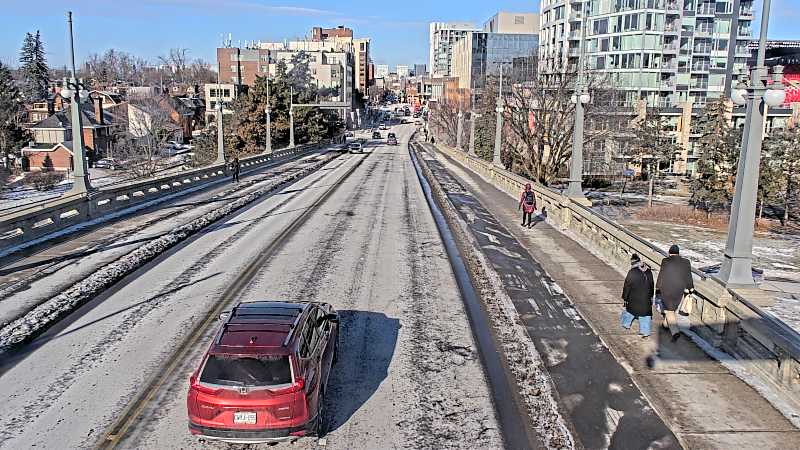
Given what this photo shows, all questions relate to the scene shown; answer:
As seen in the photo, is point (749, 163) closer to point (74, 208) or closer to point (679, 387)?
point (679, 387)

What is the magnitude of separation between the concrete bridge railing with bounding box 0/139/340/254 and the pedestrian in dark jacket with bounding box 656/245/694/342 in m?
17.4

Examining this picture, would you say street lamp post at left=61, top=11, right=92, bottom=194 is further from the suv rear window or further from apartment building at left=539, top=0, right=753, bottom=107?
apartment building at left=539, top=0, right=753, bottom=107

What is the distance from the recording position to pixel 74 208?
23.5 meters

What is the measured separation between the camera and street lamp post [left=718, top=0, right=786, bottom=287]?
37.5 ft

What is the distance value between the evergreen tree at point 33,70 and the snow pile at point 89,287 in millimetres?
143199

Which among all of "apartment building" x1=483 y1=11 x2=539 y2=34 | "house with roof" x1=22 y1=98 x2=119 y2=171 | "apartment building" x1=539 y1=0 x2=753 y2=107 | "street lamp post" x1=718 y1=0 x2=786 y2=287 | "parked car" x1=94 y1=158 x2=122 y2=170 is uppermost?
"apartment building" x1=483 y1=11 x2=539 y2=34

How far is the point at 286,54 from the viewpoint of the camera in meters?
175

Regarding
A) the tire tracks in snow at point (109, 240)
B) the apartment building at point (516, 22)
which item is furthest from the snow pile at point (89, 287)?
the apartment building at point (516, 22)

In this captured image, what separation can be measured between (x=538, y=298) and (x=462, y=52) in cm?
15263

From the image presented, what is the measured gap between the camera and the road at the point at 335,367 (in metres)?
8.69

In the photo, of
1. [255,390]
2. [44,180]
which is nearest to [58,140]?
[44,180]

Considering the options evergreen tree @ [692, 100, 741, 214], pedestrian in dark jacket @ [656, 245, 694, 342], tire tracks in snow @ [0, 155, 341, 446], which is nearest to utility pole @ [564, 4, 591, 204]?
pedestrian in dark jacket @ [656, 245, 694, 342]

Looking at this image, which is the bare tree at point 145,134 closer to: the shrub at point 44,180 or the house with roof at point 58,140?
the house with roof at point 58,140

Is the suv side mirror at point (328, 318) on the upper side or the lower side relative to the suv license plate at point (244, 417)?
upper
